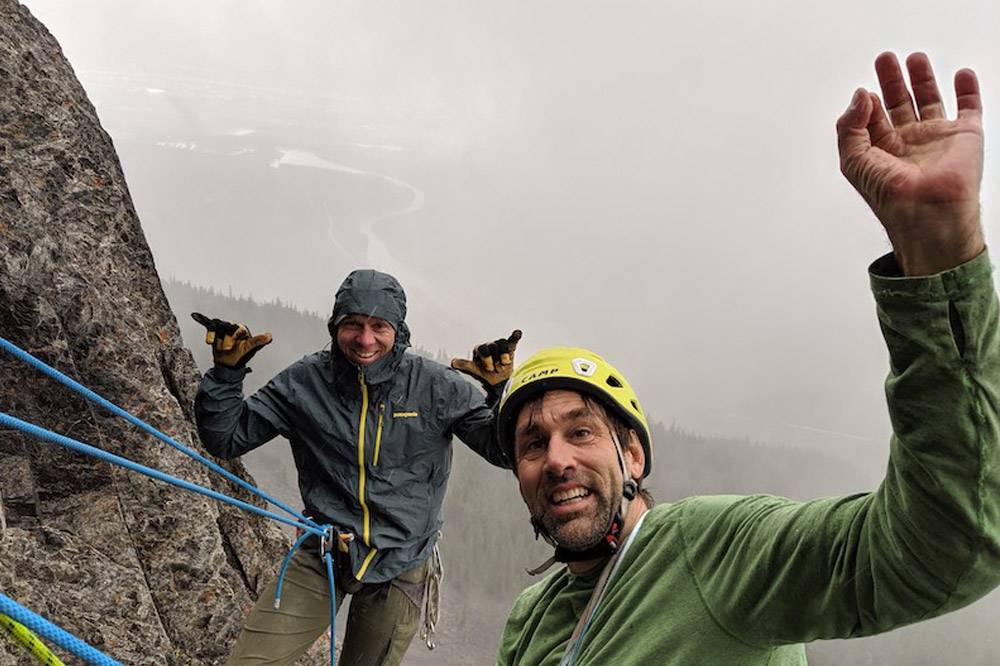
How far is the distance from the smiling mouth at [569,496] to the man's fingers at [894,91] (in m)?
1.53

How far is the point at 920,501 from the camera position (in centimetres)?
140

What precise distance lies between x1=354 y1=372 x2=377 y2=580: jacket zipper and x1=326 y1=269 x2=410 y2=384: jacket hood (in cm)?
12

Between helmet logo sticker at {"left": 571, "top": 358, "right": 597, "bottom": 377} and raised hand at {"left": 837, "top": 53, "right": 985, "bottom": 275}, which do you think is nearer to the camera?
raised hand at {"left": 837, "top": 53, "right": 985, "bottom": 275}

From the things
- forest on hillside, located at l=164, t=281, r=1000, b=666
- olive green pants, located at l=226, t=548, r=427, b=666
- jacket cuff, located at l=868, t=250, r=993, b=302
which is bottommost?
forest on hillside, located at l=164, t=281, r=1000, b=666

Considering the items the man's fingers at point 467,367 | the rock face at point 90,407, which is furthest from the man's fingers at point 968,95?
the rock face at point 90,407

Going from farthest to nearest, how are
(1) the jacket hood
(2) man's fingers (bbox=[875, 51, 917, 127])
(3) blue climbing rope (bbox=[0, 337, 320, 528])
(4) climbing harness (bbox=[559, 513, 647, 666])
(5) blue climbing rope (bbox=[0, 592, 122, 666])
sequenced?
(1) the jacket hood, (3) blue climbing rope (bbox=[0, 337, 320, 528]), (4) climbing harness (bbox=[559, 513, 647, 666]), (5) blue climbing rope (bbox=[0, 592, 122, 666]), (2) man's fingers (bbox=[875, 51, 917, 127])

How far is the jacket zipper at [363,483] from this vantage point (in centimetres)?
444

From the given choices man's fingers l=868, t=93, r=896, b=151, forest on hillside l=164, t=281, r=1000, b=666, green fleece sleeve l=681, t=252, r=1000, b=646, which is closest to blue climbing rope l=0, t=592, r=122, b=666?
green fleece sleeve l=681, t=252, r=1000, b=646

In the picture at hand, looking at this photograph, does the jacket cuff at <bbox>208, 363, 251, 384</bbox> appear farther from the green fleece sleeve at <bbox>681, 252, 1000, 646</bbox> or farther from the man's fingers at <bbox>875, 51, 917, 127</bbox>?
the man's fingers at <bbox>875, 51, 917, 127</bbox>

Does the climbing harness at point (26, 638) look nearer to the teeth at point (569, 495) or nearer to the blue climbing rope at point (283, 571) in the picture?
the teeth at point (569, 495)

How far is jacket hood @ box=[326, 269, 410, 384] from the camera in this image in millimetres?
4336

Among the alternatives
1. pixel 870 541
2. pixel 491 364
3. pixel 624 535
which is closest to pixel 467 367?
pixel 491 364

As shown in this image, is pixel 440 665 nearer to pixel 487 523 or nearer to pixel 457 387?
pixel 487 523

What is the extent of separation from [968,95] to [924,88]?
0.30 feet
